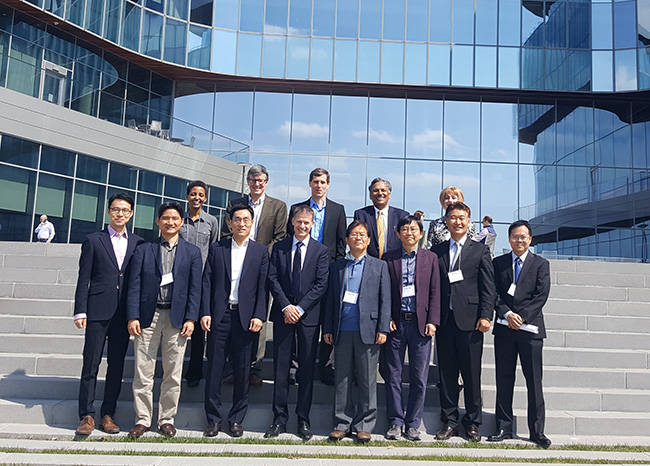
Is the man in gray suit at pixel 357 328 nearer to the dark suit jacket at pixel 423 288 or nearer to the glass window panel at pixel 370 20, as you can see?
the dark suit jacket at pixel 423 288

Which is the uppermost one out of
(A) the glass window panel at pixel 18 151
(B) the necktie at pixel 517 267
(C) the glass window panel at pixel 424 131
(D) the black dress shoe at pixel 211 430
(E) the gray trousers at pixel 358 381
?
(C) the glass window panel at pixel 424 131

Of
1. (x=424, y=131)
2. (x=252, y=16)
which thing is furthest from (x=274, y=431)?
(x=252, y=16)

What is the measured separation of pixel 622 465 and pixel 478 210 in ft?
61.7

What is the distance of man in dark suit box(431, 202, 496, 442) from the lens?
527 cm

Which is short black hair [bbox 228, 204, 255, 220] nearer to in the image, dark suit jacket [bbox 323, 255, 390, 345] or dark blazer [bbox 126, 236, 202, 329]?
dark blazer [bbox 126, 236, 202, 329]

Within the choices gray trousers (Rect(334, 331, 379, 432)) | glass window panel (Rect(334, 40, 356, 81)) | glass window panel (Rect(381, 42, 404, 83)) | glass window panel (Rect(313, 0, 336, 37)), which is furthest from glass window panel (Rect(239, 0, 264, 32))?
gray trousers (Rect(334, 331, 379, 432))

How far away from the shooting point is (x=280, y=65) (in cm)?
2273

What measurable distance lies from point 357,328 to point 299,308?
0.58 meters

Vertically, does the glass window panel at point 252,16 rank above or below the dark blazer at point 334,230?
above

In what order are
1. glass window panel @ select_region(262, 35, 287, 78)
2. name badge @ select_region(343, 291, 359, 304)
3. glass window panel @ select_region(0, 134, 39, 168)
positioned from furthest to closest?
glass window panel @ select_region(262, 35, 287, 78), glass window panel @ select_region(0, 134, 39, 168), name badge @ select_region(343, 291, 359, 304)

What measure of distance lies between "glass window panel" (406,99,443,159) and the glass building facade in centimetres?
6

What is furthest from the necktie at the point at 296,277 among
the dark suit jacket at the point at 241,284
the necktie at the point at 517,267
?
the necktie at the point at 517,267

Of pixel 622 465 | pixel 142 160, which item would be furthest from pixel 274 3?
pixel 622 465

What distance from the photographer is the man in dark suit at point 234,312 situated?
5211 millimetres
